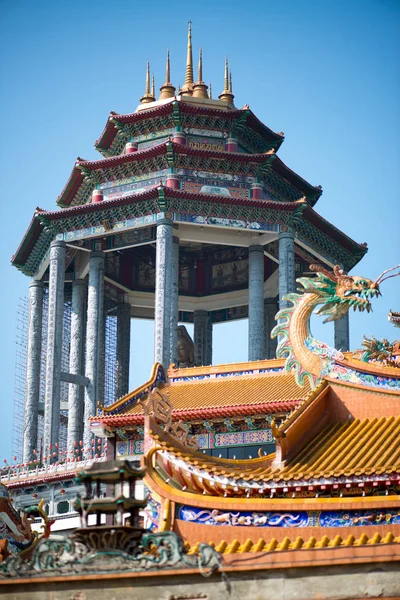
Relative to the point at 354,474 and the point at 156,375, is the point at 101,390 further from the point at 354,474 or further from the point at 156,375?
the point at 354,474

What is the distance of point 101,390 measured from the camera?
5728 cm

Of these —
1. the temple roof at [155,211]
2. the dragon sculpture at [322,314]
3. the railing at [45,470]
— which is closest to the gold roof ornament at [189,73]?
the temple roof at [155,211]

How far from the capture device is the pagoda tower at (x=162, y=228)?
52375mm

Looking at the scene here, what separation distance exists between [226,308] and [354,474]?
4193cm

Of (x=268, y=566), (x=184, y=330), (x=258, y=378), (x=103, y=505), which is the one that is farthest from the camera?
(x=184, y=330)

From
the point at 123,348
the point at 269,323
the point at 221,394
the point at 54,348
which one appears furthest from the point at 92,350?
the point at 221,394

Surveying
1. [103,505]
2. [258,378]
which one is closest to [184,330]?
[258,378]

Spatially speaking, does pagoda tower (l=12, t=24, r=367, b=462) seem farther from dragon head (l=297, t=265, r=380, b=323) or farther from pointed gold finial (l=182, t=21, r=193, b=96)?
dragon head (l=297, t=265, r=380, b=323)

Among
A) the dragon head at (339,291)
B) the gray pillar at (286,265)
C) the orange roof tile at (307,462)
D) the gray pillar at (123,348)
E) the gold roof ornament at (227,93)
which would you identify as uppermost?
the gold roof ornament at (227,93)

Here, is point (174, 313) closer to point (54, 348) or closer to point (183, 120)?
point (54, 348)

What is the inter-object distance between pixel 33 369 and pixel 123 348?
6.54 m

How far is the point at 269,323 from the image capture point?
60.4 metres

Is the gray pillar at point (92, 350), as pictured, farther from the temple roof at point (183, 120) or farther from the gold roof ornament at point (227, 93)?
the gold roof ornament at point (227, 93)

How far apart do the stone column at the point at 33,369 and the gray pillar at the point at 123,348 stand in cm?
459
